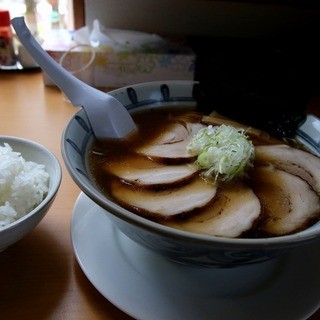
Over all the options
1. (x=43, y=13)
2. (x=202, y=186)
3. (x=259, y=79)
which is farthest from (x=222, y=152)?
(x=43, y=13)

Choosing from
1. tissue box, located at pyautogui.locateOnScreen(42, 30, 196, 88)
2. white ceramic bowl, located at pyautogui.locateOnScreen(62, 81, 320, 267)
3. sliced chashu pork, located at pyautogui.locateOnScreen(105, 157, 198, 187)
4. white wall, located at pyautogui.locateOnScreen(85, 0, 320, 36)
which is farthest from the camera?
white wall, located at pyautogui.locateOnScreen(85, 0, 320, 36)

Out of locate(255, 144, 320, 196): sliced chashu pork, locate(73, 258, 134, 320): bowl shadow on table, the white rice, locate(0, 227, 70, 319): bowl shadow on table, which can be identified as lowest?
locate(73, 258, 134, 320): bowl shadow on table

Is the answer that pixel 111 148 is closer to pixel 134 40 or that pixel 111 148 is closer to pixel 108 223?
pixel 108 223

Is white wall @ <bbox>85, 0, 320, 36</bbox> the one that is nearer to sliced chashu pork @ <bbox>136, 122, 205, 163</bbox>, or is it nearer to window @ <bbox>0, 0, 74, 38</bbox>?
window @ <bbox>0, 0, 74, 38</bbox>

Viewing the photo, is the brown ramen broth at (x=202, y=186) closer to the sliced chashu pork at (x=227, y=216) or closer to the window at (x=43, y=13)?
the sliced chashu pork at (x=227, y=216)

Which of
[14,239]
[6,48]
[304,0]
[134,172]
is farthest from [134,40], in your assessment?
[14,239]

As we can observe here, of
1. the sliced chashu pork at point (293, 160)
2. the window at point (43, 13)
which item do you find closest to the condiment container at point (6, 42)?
the window at point (43, 13)

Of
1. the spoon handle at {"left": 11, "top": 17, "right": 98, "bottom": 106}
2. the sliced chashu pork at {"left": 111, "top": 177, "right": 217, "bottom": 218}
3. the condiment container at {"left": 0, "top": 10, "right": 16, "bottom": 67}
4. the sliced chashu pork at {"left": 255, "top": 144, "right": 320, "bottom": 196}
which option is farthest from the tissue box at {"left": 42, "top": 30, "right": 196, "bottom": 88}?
the sliced chashu pork at {"left": 111, "top": 177, "right": 217, "bottom": 218}
